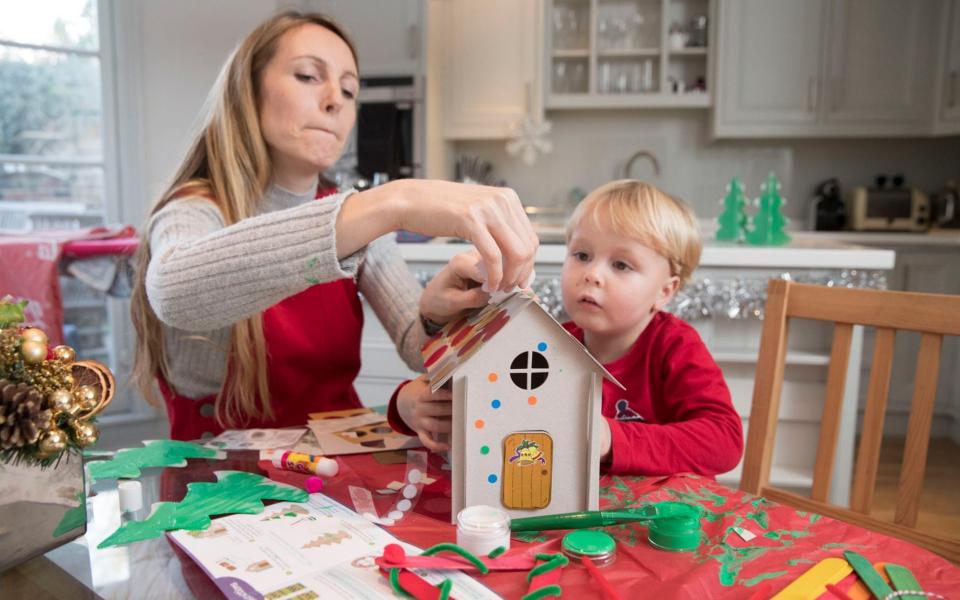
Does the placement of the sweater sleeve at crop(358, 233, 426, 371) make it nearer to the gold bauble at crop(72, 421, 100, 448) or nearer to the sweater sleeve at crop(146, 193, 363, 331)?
the sweater sleeve at crop(146, 193, 363, 331)

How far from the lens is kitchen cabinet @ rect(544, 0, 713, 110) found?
357cm

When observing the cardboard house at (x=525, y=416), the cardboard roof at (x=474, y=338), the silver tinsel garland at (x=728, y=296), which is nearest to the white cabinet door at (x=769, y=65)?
the silver tinsel garland at (x=728, y=296)

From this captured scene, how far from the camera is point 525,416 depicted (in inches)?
28.5

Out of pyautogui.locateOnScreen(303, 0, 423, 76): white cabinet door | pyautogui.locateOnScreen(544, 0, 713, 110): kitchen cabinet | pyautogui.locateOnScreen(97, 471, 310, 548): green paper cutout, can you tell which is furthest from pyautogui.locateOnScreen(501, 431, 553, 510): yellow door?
pyautogui.locateOnScreen(544, 0, 713, 110): kitchen cabinet

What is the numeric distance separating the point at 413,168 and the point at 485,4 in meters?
0.88

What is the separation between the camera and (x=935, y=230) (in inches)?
134

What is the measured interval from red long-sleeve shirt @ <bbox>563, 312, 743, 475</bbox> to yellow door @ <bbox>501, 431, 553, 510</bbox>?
132mm

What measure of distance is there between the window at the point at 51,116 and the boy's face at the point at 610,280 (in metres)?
2.66

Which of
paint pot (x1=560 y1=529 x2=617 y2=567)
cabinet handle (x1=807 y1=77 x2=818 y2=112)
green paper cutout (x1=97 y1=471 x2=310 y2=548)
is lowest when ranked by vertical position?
green paper cutout (x1=97 y1=471 x2=310 y2=548)

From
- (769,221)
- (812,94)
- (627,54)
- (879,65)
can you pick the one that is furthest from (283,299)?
(879,65)

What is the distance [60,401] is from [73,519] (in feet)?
0.44

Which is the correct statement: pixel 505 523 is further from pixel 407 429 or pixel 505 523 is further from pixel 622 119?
pixel 622 119

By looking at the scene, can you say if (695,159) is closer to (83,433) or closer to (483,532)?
(483,532)

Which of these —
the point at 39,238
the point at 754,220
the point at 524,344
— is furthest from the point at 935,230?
the point at 39,238
